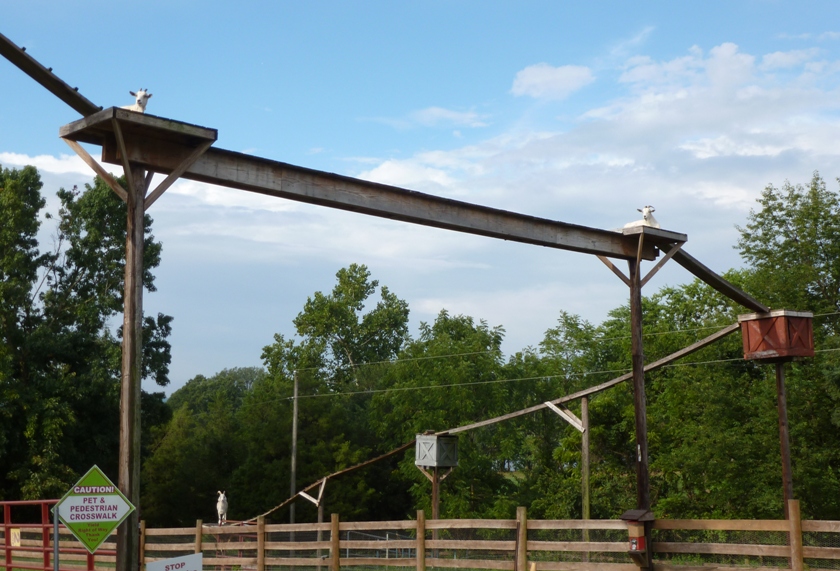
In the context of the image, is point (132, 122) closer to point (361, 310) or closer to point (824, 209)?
point (824, 209)

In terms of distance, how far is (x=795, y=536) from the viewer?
11141mm

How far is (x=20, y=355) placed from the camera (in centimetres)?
3700

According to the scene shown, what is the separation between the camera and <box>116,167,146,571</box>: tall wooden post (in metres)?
8.38

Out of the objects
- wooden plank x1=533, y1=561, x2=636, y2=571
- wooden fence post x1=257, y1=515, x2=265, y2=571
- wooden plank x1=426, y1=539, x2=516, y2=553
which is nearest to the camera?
wooden plank x1=533, y1=561, x2=636, y2=571

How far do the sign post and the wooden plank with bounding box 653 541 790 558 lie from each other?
704 centimetres

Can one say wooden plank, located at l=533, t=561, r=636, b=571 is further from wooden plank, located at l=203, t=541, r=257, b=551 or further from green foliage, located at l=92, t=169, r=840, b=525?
green foliage, located at l=92, t=169, r=840, b=525

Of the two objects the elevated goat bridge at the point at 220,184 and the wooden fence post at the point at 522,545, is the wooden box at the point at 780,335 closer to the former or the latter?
the elevated goat bridge at the point at 220,184

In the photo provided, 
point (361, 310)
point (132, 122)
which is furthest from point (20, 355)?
point (361, 310)

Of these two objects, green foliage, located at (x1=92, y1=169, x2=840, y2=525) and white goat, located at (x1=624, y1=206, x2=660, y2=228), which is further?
green foliage, located at (x1=92, y1=169, x2=840, y2=525)

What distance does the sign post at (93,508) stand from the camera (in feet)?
25.9

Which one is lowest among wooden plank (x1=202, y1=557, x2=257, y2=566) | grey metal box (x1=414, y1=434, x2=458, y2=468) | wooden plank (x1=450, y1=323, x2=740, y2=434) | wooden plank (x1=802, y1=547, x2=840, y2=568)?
wooden plank (x1=202, y1=557, x2=257, y2=566)

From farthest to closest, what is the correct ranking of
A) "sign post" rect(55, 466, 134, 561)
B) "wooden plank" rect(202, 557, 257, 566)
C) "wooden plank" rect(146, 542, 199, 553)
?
"wooden plank" rect(146, 542, 199, 553), "wooden plank" rect(202, 557, 257, 566), "sign post" rect(55, 466, 134, 561)

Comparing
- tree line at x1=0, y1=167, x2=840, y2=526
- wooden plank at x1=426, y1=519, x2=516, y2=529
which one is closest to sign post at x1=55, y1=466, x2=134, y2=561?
wooden plank at x1=426, y1=519, x2=516, y2=529

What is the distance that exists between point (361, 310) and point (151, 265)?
109 feet
